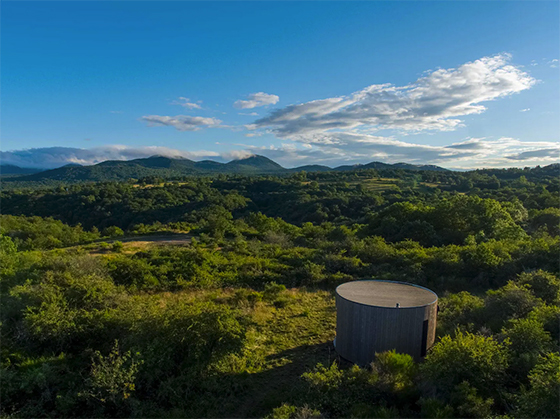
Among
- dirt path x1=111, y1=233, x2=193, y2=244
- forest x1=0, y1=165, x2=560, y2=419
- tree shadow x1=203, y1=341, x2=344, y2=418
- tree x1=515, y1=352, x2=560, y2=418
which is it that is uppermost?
tree x1=515, y1=352, x2=560, y2=418

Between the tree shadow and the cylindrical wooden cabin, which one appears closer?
the tree shadow

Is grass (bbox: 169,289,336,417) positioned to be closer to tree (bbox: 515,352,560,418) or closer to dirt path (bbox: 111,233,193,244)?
tree (bbox: 515,352,560,418)

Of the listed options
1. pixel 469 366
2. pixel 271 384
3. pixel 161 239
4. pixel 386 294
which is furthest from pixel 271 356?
pixel 161 239

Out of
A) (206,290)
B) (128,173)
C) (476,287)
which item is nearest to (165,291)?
(206,290)

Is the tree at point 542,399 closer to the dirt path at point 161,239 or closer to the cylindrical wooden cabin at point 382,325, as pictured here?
the cylindrical wooden cabin at point 382,325

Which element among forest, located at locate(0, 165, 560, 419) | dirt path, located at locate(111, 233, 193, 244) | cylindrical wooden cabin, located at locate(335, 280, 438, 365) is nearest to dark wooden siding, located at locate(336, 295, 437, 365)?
cylindrical wooden cabin, located at locate(335, 280, 438, 365)

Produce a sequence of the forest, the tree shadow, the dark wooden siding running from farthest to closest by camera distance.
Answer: the dark wooden siding → the tree shadow → the forest

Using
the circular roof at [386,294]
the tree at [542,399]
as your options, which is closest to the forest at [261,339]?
the tree at [542,399]
